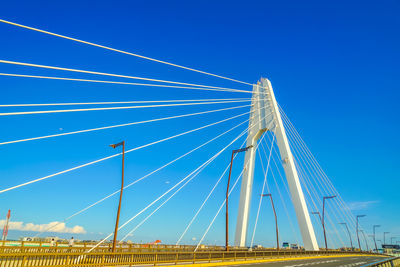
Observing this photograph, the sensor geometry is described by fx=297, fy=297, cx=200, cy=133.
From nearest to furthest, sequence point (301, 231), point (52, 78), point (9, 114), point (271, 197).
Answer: point (9, 114) < point (52, 78) < point (301, 231) < point (271, 197)

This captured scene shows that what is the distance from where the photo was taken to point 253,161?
3219cm

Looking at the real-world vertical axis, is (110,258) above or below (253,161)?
below

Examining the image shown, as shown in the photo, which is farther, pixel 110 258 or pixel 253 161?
pixel 253 161

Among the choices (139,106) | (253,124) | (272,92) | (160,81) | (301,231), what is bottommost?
(301,231)

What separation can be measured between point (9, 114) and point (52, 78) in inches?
135

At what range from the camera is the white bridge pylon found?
27.1 metres

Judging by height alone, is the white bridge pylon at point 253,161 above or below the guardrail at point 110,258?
above

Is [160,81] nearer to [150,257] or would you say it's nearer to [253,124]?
[150,257]

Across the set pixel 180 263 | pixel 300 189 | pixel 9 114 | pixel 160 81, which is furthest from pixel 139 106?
pixel 300 189

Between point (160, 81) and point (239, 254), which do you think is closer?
point (160, 81)

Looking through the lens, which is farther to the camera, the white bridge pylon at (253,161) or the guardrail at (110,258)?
the white bridge pylon at (253,161)

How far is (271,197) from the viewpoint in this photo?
143 ft

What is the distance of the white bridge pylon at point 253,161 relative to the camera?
27.1 m

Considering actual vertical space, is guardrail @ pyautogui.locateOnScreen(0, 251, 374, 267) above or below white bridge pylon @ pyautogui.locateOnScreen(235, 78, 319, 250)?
below
